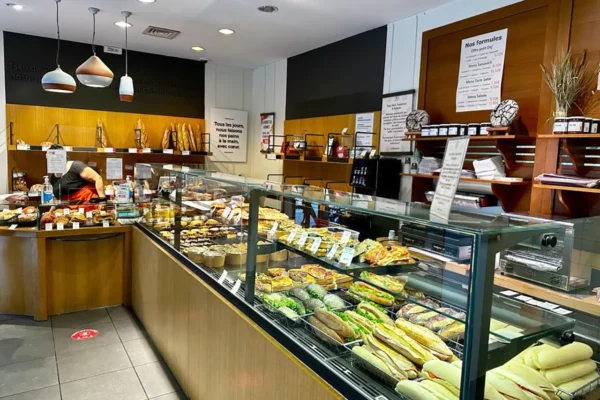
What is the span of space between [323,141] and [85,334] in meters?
3.17

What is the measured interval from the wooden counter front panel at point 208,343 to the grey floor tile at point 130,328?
2.9 inches

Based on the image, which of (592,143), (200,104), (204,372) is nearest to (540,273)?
(592,143)

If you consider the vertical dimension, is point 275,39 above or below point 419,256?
above

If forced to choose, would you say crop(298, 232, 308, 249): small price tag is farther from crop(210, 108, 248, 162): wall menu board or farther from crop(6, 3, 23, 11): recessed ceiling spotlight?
crop(210, 108, 248, 162): wall menu board

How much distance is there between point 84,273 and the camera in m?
4.00

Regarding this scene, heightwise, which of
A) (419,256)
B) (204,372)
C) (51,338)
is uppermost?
(419,256)

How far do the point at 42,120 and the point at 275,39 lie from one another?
3.03 metres

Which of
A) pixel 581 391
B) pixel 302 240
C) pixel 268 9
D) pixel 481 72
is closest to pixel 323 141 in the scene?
pixel 268 9

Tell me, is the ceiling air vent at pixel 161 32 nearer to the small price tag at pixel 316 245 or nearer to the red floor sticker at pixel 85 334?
the red floor sticker at pixel 85 334

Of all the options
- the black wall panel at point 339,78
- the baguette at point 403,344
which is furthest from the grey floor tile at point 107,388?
the black wall panel at point 339,78

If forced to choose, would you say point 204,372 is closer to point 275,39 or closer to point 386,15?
point 386,15

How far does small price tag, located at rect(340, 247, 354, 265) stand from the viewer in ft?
6.26

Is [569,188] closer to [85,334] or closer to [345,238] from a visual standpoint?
[345,238]

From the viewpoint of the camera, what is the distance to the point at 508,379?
1.11 m
